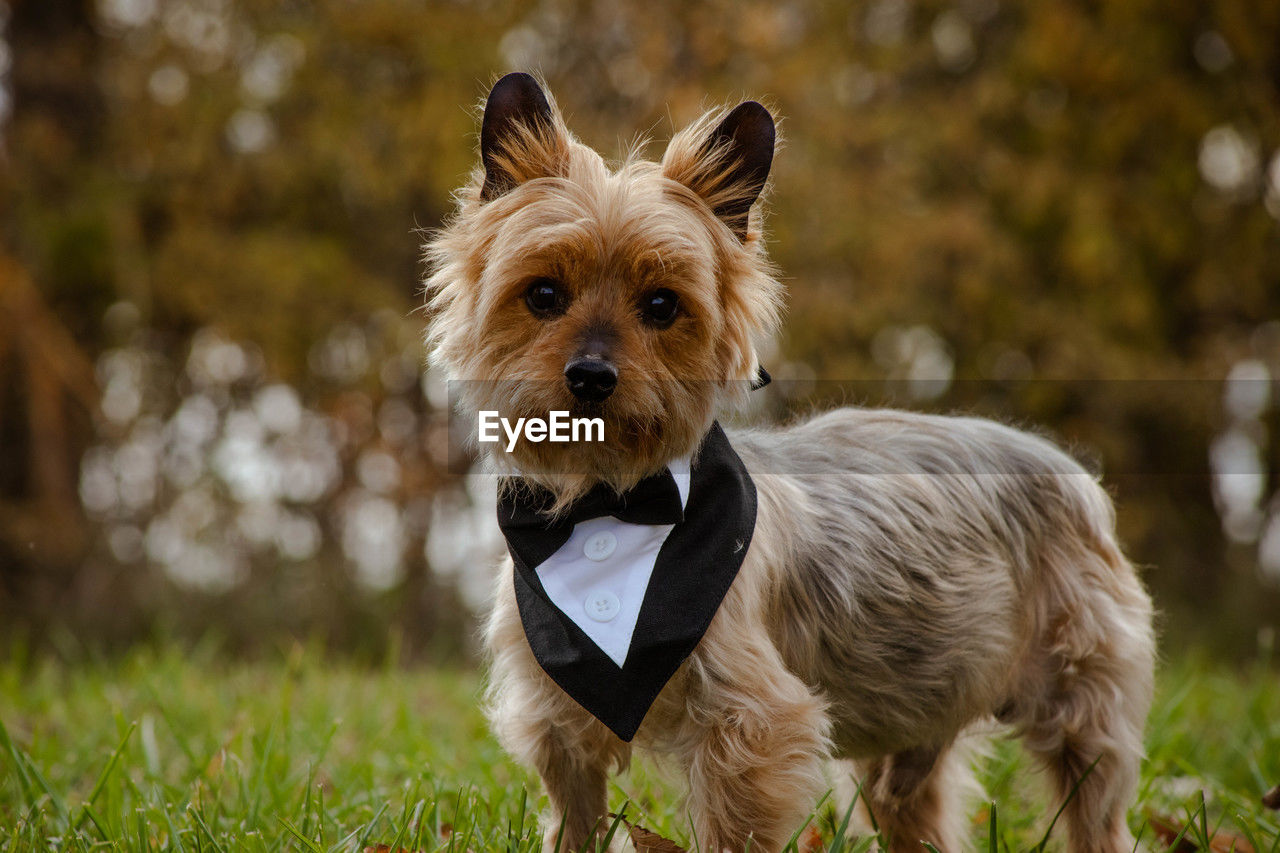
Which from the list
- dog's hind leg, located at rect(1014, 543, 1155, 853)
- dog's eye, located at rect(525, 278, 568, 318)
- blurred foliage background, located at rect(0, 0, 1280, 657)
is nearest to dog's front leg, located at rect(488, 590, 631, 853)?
dog's eye, located at rect(525, 278, 568, 318)

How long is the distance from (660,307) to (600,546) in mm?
594

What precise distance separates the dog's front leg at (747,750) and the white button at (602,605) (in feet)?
0.72

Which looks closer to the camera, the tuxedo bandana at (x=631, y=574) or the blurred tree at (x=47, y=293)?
the tuxedo bandana at (x=631, y=574)

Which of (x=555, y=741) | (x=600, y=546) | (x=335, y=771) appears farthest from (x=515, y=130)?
(x=335, y=771)

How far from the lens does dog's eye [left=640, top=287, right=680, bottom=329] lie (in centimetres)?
261

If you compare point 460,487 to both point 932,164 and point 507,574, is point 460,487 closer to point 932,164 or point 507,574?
point 932,164

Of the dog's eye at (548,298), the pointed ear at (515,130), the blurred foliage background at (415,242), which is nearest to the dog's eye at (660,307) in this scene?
the dog's eye at (548,298)

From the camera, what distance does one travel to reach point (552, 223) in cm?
262

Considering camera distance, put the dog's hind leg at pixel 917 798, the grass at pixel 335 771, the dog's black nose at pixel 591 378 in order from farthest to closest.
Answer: the dog's hind leg at pixel 917 798 < the grass at pixel 335 771 < the dog's black nose at pixel 591 378

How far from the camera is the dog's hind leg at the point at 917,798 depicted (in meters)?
3.45

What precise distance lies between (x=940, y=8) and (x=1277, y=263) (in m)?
3.89

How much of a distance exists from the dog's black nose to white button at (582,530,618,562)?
354 mm

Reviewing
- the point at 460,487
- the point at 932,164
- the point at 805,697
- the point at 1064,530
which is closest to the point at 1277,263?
the point at 932,164

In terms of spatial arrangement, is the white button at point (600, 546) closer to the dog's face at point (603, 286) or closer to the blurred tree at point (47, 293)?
the dog's face at point (603, 286)
